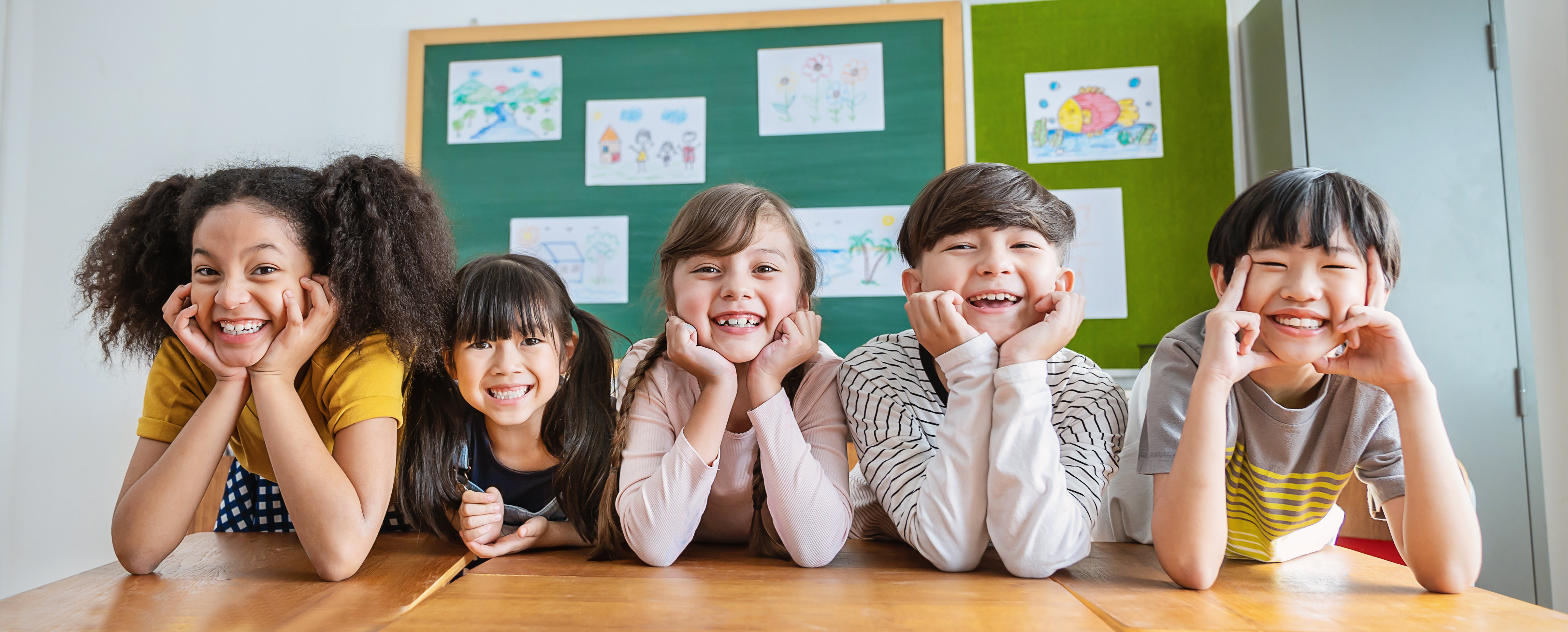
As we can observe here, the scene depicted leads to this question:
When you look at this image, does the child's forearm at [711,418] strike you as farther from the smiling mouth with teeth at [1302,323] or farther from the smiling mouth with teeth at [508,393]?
the smiling mouth with teeth at [1302,323]

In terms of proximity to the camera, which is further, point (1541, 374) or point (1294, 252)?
point (1541, 374)

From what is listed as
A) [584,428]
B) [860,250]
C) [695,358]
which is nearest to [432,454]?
[584,428]

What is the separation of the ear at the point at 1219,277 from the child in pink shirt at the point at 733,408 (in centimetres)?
50

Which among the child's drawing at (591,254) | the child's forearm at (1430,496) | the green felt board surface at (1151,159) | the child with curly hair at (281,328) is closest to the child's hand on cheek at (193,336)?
the child with curly hair at (281,328)

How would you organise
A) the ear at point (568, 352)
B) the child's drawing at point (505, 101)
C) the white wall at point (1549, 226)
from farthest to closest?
the child's drawing at point (505, 101), the white wall at point (1549, 226), the ear at point (568, 352)

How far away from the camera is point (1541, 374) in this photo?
179 centimetres

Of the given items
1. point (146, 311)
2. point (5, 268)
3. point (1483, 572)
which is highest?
point (5, 268)

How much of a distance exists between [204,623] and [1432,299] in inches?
100

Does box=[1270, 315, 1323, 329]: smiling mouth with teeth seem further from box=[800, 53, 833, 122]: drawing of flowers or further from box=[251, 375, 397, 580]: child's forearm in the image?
box=[800, 53, 833, 122]: drawing of flowers

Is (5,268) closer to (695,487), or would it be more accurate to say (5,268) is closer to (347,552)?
(347,552)

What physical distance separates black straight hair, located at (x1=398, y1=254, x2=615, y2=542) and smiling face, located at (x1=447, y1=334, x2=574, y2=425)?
0.04ft

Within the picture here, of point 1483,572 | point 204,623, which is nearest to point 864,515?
point 204,623

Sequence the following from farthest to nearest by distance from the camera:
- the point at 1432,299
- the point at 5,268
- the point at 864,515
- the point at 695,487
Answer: the point at 5,268 → the point at 1432,299 → the point at 864,515 → the point at 695,487

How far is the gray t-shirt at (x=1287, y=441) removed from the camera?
899mm
